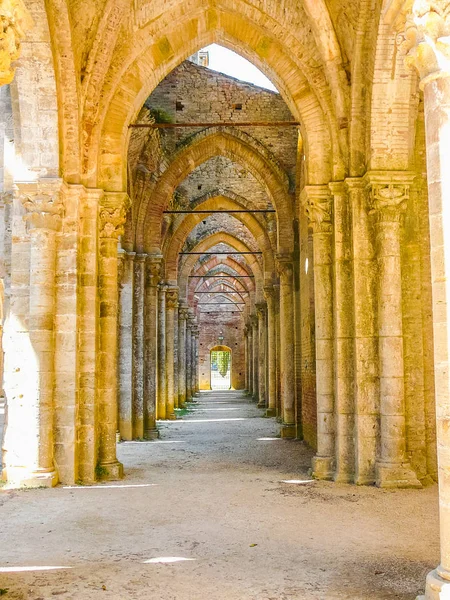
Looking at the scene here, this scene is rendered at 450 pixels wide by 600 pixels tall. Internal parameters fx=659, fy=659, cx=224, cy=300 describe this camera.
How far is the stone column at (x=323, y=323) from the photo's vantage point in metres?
9.01

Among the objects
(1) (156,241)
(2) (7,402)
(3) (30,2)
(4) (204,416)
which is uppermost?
(3) (30,2)

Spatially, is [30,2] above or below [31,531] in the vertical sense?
above

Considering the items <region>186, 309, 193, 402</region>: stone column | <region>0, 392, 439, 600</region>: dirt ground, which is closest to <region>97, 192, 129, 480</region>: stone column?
<region>0, 392, 439, 600</region>: dirt ground

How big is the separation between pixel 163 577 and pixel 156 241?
11297 mm

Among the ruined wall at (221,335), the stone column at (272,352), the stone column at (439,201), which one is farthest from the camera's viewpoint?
the ruined wall at (221,335)

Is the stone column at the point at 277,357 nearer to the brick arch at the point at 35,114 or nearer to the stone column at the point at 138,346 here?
the stone column at the point at 138,346

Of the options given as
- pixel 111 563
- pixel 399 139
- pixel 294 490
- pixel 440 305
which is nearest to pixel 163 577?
pixel 111 563

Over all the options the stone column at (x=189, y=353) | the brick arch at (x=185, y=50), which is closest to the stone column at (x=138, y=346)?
the brick arch at (x=185, y=50)

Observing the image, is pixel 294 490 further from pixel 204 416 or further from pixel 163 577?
pixel 204 416

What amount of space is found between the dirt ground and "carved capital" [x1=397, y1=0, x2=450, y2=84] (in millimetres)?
3428

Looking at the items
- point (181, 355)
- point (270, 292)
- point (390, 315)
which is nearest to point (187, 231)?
point (270, 292)

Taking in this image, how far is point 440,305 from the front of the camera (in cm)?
411

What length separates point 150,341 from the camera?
1560cm

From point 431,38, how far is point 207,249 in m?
22.3
